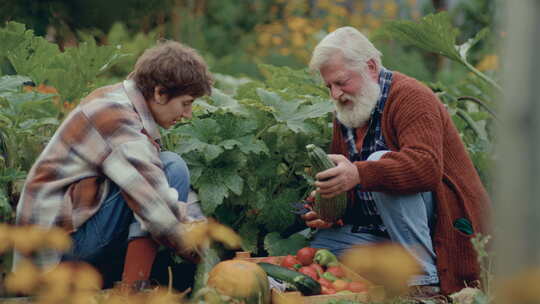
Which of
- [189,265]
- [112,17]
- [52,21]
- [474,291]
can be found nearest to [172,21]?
[52,21]

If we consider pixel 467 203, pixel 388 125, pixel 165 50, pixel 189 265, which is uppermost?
pixel 165 50

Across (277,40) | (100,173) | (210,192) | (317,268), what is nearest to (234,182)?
(210,192)

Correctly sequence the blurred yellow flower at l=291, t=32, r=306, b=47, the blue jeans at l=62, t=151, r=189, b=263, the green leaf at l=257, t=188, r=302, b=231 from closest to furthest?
the blue jeans at l=62, t=151, r=189, b=263 → the green leaf at l=257, t=188, r=302, b=231 → the blurred yellow flower at l=291, t=32, r=306, b=47

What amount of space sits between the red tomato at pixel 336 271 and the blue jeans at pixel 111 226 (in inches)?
29.0

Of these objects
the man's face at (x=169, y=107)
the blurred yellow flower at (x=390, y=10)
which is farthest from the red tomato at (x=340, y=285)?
the blurred yellow flower at (x=390, y=10)

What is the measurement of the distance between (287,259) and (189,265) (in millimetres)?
431

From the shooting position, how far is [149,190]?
2689mm

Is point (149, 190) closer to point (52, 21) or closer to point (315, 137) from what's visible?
point (315, 137)

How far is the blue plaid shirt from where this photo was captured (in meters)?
3.35

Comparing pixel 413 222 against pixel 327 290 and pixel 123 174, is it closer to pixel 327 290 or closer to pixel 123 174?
pixel 327 290

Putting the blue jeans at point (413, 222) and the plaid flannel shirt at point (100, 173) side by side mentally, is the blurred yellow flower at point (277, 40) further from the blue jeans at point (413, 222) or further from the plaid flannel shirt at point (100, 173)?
the plaid flannel shirt at point (100, 173)

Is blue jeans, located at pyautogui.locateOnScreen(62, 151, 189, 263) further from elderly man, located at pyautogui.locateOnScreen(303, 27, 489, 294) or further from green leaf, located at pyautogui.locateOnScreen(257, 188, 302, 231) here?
green leaf, located at pyautogui.locateOnScreen(257, 188, 302, 231)

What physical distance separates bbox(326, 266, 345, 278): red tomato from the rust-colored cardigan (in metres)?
0.37

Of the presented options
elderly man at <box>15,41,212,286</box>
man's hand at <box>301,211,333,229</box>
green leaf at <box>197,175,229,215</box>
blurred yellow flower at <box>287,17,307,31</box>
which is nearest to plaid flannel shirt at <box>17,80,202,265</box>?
elderly man at <box>15,41,212,286</box>
